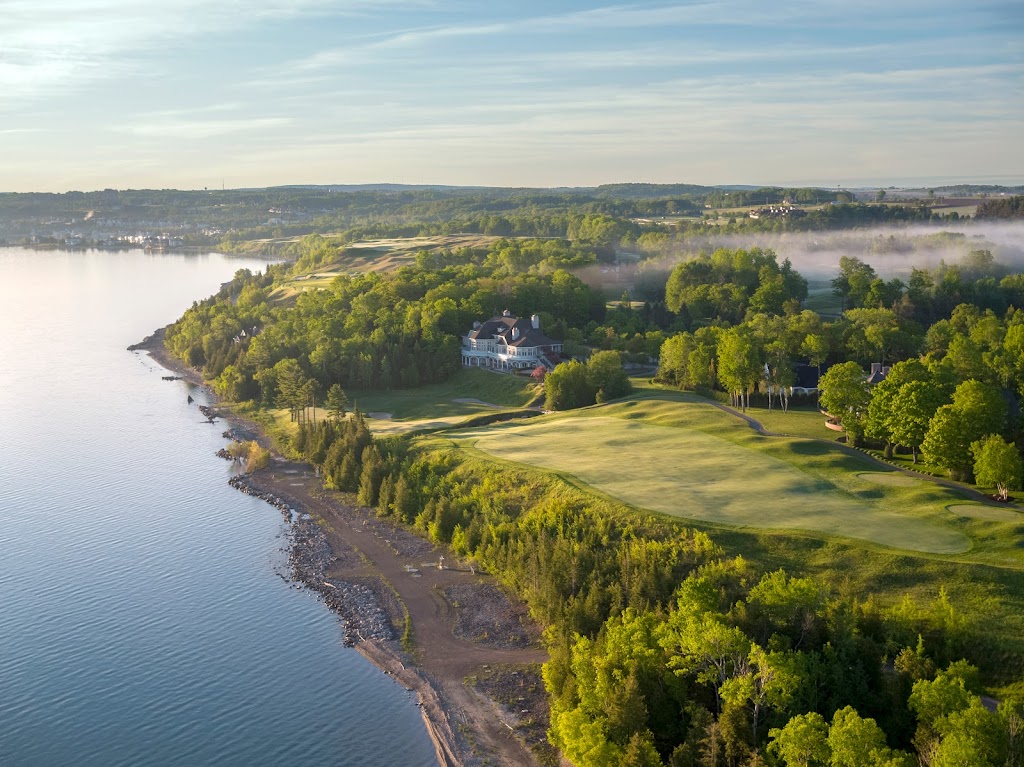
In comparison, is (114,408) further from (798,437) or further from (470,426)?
(798,437)

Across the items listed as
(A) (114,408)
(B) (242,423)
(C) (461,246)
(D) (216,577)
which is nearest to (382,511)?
(D) (216,577)

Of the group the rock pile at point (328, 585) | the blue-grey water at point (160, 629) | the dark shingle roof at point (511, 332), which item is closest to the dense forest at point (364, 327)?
the dark shingle roof at point (511, 332)

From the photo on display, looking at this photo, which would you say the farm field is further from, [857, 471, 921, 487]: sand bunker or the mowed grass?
the mowed grass

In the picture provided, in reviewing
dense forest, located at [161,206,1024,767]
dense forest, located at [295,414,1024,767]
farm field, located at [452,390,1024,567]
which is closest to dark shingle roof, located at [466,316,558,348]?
dense forest, located at [161,206,1024,767]

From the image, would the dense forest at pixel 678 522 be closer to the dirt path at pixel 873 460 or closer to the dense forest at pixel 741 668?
the dense forest at pixel 741 668

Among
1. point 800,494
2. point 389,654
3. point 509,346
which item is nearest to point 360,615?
point 389,654

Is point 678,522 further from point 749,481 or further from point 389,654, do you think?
point 389,654
